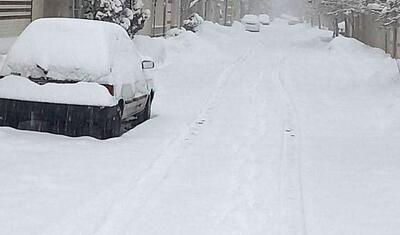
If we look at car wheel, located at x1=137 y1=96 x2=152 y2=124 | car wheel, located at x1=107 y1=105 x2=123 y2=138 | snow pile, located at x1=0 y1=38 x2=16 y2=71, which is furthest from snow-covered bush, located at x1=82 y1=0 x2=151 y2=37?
car wheel, located at x1=107 y1=105 x2=123 y2=138

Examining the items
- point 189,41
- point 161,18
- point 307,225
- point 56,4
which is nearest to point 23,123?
point 307,225

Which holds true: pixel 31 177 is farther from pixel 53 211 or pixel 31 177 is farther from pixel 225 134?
pixel 225 134

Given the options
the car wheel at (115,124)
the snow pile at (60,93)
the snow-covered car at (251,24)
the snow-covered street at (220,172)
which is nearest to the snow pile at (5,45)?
the snow-covered street at (220,172)

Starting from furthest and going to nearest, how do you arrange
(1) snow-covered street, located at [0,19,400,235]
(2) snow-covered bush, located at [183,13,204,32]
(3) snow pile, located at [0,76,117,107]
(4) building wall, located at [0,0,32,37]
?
1. (2) snow-covered bush, located at [183,13,204,32]
2. (4) building wall, located at [0,0,32,37]
3. (3) snow pile, located at [0,76,117,107]
4. (1) snow-covered street, located at [0,19,400,235]

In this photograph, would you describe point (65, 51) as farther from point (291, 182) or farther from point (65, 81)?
point (291, 182)

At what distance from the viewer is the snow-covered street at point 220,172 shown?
269 inches

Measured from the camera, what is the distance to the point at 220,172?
894 centimetres

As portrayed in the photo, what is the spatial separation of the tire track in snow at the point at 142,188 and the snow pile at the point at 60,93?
1096 millimetres

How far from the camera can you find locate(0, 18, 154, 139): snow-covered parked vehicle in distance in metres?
10.5

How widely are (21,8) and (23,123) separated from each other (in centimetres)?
1148

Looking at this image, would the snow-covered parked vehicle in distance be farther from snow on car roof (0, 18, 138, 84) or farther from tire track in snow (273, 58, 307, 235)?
tire track in snow (273, 58, 307, 235)

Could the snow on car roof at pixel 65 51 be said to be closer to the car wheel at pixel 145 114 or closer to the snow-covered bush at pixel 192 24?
the car wheel at pixel 145 114

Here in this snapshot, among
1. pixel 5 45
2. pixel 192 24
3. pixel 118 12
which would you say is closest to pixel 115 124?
pixel 5 45

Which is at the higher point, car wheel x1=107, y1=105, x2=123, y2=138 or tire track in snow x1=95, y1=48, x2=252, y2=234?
car wheel x1=107, y1=105, x2=123, y2=138
